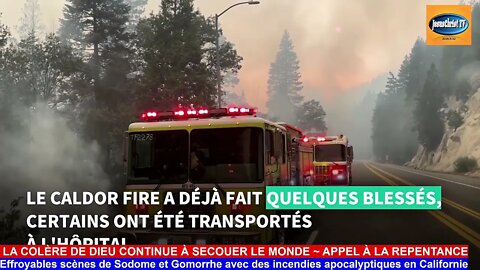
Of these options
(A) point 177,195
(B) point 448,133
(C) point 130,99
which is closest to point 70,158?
(C) point 130,99

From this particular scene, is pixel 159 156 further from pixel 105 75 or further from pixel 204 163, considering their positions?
pixel 105 75

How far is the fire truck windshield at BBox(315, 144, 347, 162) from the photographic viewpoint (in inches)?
915

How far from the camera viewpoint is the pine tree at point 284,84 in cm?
13162

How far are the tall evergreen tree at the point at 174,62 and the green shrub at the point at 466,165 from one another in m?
27.0

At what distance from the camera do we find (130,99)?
1337 inches

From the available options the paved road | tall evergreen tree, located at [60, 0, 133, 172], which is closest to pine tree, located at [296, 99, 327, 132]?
tall evergreen tree, located at [60, 0, 133, 172]

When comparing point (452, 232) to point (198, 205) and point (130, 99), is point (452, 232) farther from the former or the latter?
point (130, 99)

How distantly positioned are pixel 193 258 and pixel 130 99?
27.7m

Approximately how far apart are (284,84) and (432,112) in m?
68.5

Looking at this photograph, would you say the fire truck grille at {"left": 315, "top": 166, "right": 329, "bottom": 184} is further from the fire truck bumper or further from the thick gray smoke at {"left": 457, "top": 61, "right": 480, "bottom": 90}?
the thick gray smoke at {"left": 457, "top": 61, "right": 480, "bottom": 90}

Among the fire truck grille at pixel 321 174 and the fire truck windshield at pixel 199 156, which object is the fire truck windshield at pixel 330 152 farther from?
the fire truck windshield at pixel 199 156

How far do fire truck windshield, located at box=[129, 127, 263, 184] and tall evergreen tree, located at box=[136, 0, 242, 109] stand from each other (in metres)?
19.1

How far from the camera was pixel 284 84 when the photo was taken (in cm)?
13525

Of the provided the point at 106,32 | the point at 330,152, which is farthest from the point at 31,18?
the point at 330,152
